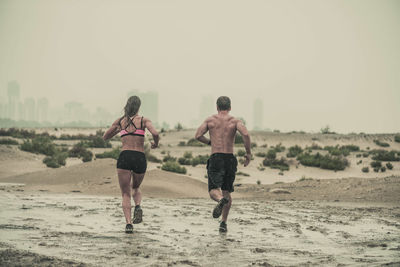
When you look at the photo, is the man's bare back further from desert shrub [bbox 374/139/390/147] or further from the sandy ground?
desert shrub [bbox 374/139/390/147]

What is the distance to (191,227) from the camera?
417 inches

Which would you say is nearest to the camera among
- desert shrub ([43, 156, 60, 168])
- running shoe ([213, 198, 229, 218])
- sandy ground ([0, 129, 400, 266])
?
sandy ground ([0, 129, 400, 266])

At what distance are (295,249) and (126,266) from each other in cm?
284

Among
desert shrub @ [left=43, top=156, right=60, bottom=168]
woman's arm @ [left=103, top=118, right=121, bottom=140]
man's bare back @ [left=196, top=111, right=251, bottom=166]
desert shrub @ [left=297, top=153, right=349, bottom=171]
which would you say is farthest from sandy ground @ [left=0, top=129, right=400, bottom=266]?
desert shrub @ [left=297, top=153, right=349, bottom=171]

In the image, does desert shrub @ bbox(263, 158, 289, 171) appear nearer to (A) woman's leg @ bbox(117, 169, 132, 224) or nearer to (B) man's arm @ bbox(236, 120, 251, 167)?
(B) man's arm @ bbox(236, 120, 251, 167)

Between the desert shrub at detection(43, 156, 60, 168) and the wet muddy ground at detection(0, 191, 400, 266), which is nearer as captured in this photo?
the wet muddy ground at detection(0, 191, 400, 266)

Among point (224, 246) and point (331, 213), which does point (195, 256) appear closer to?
point (224, 246)

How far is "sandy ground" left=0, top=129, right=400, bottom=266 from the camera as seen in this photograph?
737 centimetres

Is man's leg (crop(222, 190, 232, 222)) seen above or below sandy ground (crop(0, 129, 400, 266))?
above

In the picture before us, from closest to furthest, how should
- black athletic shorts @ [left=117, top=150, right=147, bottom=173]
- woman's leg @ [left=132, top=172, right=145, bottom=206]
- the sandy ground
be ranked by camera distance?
the sandy ground < black athletic shorts @ [left=117, top=150, right=147, bottom=173] < woman's leg @ [left=132, top=172, right=145, bottom=206]

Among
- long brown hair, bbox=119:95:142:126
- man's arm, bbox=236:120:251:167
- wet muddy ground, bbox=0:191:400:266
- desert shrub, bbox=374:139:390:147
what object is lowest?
wet muddy ground, bbox=0:191:400:266

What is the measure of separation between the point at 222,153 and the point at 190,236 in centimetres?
156

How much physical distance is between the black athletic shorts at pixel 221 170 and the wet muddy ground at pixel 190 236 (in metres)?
0.88

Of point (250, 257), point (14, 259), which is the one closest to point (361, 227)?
point (250, 257)
